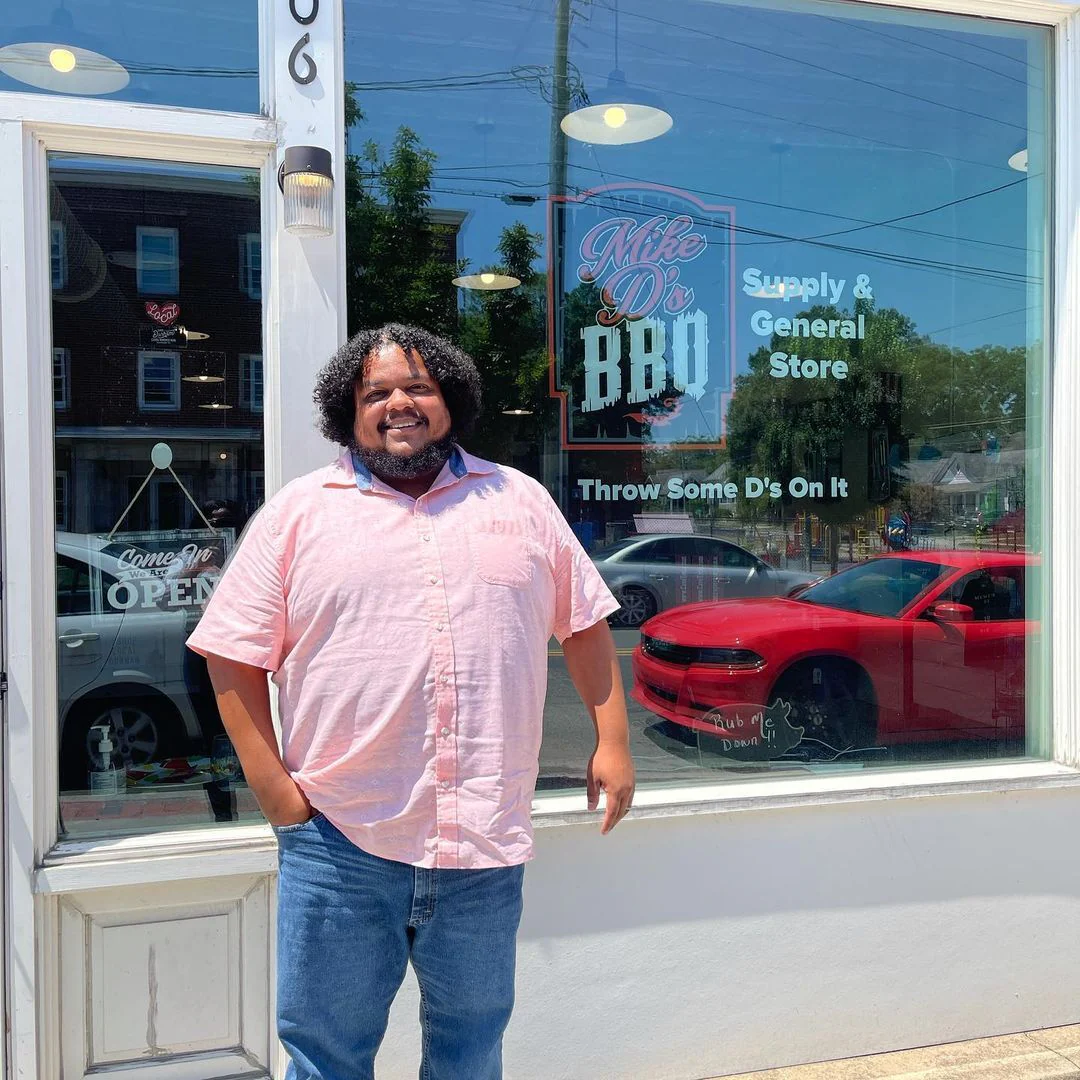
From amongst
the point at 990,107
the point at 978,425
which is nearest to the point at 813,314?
the point at 978,425

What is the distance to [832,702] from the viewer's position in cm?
343

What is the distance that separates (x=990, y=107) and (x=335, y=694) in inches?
124

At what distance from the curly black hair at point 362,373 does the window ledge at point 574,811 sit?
120 centimetres

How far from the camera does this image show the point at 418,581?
6.48 feet

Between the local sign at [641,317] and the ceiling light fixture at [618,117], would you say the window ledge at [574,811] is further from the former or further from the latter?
the ceiling light fixture at [618,117]

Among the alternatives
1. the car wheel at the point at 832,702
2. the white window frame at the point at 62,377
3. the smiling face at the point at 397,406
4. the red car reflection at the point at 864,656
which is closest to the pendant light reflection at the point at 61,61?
the white window frame at the point at 62,377

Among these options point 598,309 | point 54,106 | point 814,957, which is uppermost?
point 54,106

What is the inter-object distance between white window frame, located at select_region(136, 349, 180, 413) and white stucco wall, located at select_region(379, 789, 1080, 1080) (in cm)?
157

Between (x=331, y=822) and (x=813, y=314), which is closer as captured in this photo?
(x=331, y=822)

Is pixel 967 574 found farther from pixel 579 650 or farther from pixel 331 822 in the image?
pixel 331 822

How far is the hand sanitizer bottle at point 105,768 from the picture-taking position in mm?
2758

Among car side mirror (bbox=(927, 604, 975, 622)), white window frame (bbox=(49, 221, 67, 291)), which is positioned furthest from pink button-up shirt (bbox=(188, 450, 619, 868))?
car side mirror (bbox=(927, 604, 975, 622))

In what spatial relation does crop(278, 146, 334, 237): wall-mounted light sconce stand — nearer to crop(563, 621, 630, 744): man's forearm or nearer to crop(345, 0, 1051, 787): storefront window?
crop(345, 0, 1051, 787): storefront window

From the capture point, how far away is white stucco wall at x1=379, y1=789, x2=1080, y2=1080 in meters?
2.90
